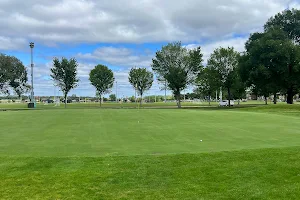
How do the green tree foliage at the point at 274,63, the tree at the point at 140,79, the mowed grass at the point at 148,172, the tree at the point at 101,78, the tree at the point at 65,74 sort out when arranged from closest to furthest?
the mowed grass at the point at 148,172 < the green tree foliage at the point at 274,63 < the tree at the point at 65,74 < the tree at the point at 101,78 < the tree at the point at 140,79

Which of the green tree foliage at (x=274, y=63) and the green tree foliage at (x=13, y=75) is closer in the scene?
the green tree foliage at (x=274, y=63)

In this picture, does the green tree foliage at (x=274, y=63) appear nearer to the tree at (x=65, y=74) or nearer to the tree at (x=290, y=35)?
the tree at (x=290, y=35)

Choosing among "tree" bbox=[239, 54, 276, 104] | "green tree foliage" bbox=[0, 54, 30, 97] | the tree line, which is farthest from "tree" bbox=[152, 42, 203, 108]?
"green tree foliage" bbox=[0, 54, 30, 97]

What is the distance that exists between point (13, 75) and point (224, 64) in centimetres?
5264

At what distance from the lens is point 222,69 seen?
66.9 meters

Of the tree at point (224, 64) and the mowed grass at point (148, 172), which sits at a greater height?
the tree at point (224, 64)

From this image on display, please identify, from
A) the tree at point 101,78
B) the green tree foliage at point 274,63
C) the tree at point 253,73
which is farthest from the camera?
the tree at point 101,78

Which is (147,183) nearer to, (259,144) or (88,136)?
(259,144)

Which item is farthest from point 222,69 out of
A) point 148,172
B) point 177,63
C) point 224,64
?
point 148,172

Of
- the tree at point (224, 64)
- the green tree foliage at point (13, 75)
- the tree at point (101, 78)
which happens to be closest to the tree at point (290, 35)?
the tree at point (224, 64)

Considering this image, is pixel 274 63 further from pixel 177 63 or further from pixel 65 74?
pixel 65 74

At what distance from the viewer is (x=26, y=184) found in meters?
6.24

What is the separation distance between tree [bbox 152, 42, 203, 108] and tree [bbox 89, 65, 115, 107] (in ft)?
51.6

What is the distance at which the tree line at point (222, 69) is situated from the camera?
49438 millimetres
